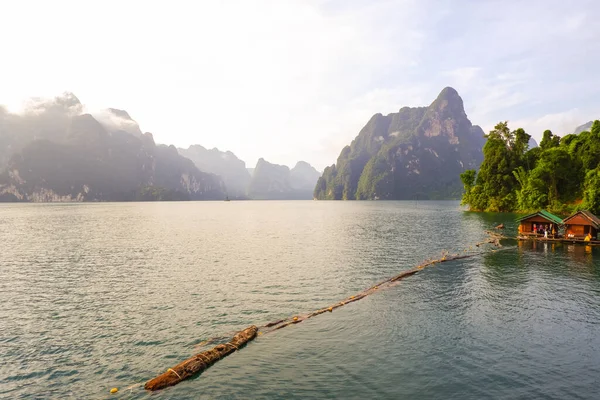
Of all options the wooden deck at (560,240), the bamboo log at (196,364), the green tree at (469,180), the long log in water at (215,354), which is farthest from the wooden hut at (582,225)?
the green tree at (469,180)

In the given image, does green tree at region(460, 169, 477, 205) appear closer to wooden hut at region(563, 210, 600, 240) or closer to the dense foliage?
the dense foliage

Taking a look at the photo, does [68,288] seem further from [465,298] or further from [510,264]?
[510,264]

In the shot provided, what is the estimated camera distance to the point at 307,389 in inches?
658

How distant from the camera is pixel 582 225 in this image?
58.8 metres

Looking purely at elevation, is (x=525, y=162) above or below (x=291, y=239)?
above

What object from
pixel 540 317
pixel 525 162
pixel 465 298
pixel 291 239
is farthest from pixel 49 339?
pixel 525 162

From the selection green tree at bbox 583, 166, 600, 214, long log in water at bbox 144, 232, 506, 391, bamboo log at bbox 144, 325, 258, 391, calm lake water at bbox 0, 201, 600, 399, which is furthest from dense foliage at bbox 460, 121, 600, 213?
bamboo log at bbox 144, 325, 258, 391

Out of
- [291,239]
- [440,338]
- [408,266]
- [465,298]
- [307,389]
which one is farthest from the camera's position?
[291,239]

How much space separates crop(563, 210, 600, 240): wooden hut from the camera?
57844mm

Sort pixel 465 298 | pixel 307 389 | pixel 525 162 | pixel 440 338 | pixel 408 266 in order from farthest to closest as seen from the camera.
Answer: pixel 525 162, pixel 408 266, pixel 465 298, pixel 440 338, pixel 307 389

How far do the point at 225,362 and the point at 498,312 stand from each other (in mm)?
22062

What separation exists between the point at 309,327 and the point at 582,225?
61655mm

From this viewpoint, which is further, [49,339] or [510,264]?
[510,264]

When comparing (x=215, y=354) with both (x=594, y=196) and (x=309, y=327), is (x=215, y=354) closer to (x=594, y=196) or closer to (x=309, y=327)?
(x=309, y=327)
